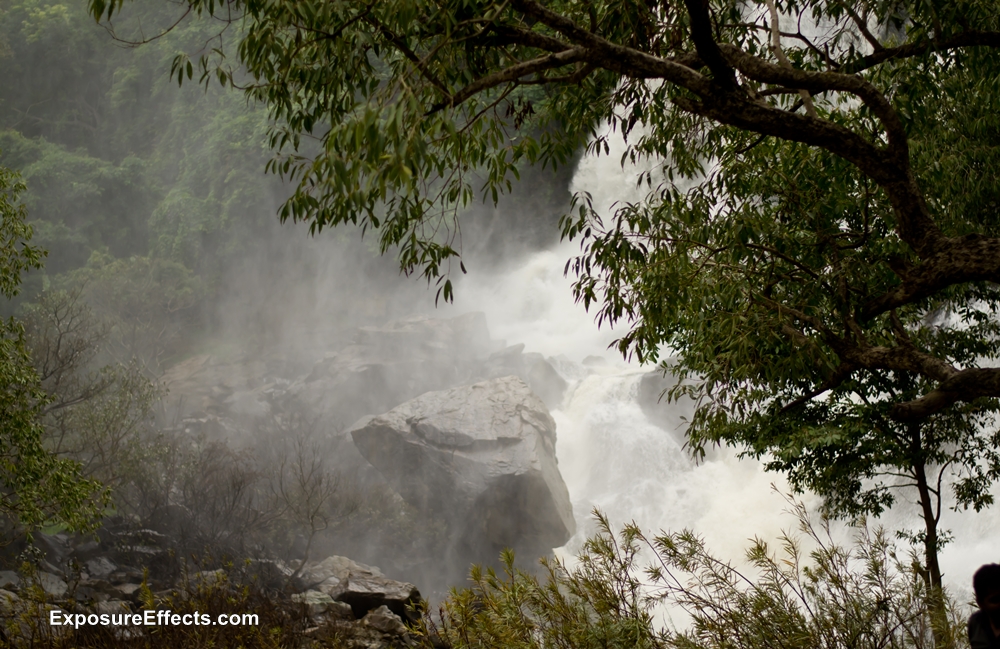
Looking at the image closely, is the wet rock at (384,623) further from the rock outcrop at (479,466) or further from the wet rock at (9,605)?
the rock outcrop at (479,466)

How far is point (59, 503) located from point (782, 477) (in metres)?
14.1

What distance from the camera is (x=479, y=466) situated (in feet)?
54.7

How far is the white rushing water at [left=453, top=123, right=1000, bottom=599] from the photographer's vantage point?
12766 millimetres

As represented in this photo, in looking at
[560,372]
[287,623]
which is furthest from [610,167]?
[287,623]

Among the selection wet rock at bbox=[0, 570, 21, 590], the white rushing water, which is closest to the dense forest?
wet rock at bbox=[0, 570, 21, 590]

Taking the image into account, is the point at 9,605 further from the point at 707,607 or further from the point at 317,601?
the point at 707,607

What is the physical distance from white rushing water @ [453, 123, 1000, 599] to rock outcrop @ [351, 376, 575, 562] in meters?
1.62

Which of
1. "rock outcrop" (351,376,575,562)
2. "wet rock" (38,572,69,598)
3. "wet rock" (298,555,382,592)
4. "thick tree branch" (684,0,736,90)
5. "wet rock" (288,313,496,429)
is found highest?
"wet rock" (288,313,496,429)

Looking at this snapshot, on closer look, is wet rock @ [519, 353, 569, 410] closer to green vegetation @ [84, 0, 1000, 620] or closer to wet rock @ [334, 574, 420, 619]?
wet rock @ [334, 574, 420, 619]

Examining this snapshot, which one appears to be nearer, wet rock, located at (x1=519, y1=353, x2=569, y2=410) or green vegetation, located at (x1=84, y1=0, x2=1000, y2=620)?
green vegetation, located at (x1=84, y1=0, x2=1000, y2=620)

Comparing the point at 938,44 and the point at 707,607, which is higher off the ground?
the point at 938,44

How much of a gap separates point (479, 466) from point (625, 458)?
4723 mm

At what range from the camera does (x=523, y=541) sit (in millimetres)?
16797

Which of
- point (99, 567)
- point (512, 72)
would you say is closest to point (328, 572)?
point (99, 567)
